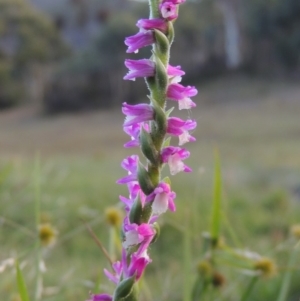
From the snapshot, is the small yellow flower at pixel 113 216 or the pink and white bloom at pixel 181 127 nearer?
the pink and white bloom at pixel 181 127

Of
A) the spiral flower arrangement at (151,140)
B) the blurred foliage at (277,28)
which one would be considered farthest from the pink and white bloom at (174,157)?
the blurred foliage at (277,28)

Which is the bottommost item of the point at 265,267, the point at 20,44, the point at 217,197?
the point at 265,267

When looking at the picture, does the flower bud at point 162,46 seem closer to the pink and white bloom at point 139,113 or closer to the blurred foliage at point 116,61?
the pink and white bloom at point 139,113

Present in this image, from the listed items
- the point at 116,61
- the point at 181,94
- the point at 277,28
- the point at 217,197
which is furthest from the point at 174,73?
the point at 116,61

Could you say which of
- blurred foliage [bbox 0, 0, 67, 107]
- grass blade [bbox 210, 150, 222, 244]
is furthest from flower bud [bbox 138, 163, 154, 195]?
blurred foliage [bbox 0, 0, 67, 107]

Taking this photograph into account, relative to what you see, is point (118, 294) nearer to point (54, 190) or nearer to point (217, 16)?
point (54, 190)

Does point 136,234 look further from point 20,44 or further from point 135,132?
point 20,44

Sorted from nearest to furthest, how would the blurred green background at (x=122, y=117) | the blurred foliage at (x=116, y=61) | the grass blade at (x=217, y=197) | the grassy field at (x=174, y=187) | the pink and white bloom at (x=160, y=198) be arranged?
the pink and white bloom at (x=160, y=198) → the grass blade at (x=217, y=197) → the grassy field at (x=174, y=187) → the blurred green background at (x=122, y=117) → the blurred foliage at (x=116, y=61)
